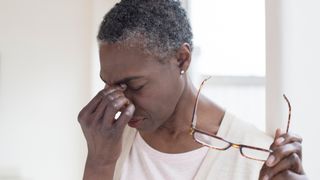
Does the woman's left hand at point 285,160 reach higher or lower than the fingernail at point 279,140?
lower

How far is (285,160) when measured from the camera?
1.85 feet

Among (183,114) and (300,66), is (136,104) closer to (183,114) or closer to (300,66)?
(183,114)

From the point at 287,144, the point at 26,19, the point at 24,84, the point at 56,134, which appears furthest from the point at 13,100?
the point at 287,144

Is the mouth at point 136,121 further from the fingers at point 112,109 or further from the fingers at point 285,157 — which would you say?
the fingers at point 285,157

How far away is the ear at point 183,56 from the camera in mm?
853

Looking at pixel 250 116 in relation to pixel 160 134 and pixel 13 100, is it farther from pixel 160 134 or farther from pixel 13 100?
pixel 13 100

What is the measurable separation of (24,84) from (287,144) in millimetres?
1821

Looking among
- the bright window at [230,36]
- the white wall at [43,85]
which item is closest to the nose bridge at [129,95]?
the bright window at [230,36]

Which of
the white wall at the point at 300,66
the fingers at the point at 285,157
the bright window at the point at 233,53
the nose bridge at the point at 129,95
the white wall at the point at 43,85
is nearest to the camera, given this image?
the fingers at the point at 285,157

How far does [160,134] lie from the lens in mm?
946

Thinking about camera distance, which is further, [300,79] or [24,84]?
[24,84]

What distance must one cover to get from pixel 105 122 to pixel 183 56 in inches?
8.2

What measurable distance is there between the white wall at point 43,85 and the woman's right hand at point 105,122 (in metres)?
1.38

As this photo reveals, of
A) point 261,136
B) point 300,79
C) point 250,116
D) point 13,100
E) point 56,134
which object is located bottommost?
point 56,134
